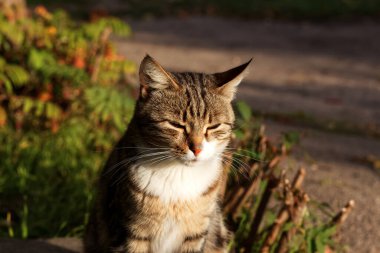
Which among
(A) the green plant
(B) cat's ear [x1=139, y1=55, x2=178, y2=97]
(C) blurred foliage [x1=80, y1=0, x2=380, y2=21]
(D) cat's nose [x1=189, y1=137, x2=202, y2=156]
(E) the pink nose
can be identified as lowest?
(A) the green plant

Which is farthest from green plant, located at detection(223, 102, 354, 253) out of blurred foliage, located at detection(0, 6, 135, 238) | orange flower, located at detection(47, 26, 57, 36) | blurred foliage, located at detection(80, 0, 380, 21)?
blurred foliage, located at detection(80, 0, 380, 21)

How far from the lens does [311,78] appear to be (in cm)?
902

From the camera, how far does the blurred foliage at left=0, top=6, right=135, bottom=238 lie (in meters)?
4.34

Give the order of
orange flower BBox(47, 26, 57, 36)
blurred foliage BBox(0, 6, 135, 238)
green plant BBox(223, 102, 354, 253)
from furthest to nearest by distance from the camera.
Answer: orange flower BBox(47, 26, 57, 36) < blurred foliage BBox(0, 6, 135, 238) < green plant BBox(223, 102, 354, 253)

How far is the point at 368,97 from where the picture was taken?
8141 mm

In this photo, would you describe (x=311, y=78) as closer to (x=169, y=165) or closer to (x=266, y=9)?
(x=266, y=9)

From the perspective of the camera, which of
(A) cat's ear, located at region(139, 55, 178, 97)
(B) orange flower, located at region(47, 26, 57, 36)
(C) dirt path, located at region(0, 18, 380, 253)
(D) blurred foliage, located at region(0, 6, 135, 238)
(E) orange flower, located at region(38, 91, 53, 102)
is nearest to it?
(A) cat's ear, located at region(139, 55, 178, 97)

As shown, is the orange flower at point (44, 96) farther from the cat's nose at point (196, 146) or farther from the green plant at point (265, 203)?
the cat's nose at point (196, 146)

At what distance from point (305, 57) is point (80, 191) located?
6.99 metres

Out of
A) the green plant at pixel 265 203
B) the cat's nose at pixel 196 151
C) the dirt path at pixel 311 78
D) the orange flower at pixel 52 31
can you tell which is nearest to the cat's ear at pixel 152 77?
the cat's nose at pixel 196 151

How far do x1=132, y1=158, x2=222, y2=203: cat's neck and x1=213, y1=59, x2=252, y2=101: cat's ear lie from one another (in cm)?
40

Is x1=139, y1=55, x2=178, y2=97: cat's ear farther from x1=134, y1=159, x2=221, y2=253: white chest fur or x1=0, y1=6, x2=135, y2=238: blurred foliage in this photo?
x1=0, y1=6, x2=135, y2=238: blurred foliage

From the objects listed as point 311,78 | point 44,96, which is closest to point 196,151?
point 44,96

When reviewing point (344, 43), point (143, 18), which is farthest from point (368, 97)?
point (143, 18)
